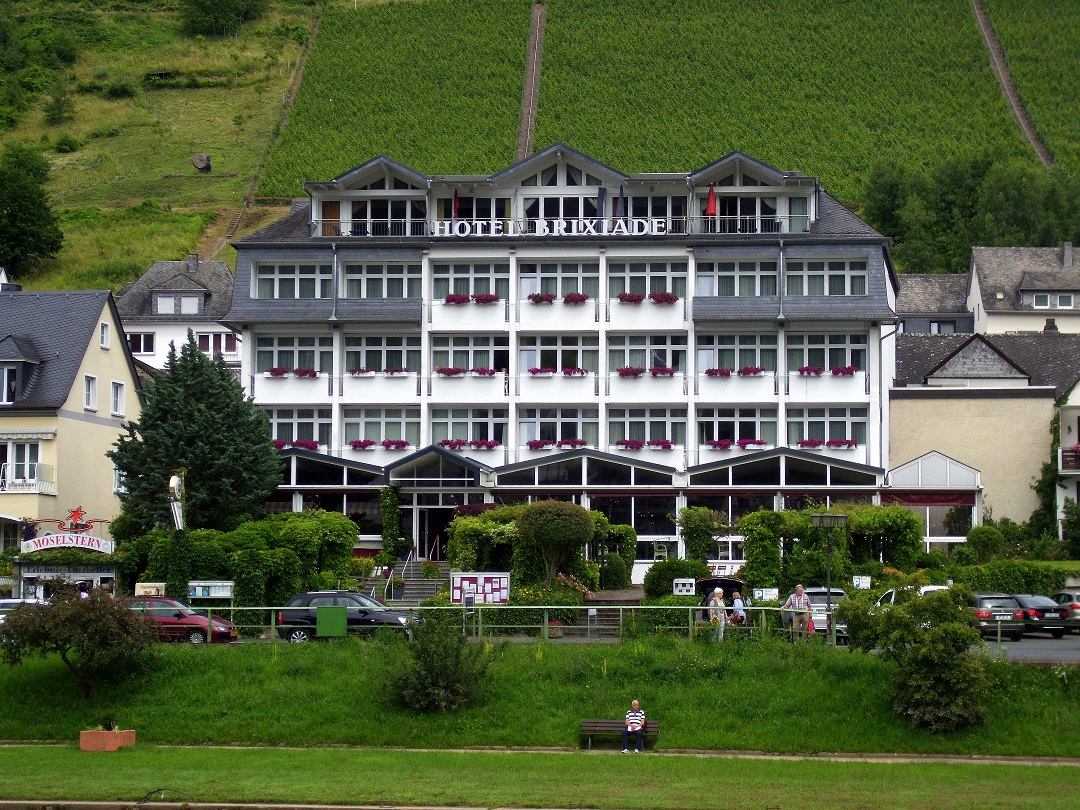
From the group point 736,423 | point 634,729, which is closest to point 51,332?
point 736,423

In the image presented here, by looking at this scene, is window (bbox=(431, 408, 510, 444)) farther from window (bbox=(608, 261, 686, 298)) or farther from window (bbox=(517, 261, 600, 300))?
window (bbox=(608, 261, 686, 298))

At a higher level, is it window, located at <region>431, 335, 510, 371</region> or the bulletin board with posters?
window, located at <region>431, 335, 510, 371</region>

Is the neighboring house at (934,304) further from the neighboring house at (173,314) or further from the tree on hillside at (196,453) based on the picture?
the tree on hillside at (196,453)

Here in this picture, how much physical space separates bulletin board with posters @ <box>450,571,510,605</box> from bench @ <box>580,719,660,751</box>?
13254 mm

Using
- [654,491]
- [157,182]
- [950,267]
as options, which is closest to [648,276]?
[654,491]

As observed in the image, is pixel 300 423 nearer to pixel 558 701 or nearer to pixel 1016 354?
pixel 558 701

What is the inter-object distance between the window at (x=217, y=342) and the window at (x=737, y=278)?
39240 mm

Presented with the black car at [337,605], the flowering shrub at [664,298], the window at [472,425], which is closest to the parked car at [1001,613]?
the black car at [337,605]

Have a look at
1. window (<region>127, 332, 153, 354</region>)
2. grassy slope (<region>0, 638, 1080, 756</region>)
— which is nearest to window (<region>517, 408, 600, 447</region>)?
grassy slope (<region>0, 638, 1080, 756</region>)

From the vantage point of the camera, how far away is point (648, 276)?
61.9 metres

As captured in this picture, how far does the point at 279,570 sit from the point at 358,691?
12433 millimetres

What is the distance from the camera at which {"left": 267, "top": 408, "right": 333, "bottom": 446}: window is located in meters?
62.2

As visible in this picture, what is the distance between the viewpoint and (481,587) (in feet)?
149

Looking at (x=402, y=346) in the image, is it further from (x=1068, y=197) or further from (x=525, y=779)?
(x=1068, y=197)
